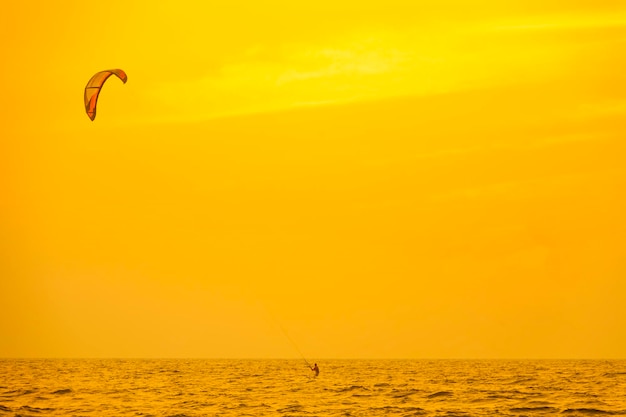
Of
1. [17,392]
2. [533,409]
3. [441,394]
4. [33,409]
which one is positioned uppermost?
[17,392]

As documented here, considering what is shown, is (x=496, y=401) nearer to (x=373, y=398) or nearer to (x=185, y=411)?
(x=373, y=398)

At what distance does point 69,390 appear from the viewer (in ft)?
176

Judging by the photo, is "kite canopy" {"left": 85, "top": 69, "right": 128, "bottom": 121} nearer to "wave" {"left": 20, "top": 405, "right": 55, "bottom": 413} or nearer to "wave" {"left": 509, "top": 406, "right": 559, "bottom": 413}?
"wave" {"left": 20, "top": 405, "right": 55, "bottom": 413}

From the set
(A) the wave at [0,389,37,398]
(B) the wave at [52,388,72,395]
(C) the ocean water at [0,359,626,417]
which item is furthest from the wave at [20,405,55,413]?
(B) the wave at [52,388,72,395]

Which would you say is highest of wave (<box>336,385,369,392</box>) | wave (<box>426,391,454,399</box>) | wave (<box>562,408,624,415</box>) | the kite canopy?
the kite canopy

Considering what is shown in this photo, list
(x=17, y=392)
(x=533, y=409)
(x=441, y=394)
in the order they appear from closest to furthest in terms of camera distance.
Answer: (x=533, y=409) < (x=17, y=392) < (x=441, y=394)

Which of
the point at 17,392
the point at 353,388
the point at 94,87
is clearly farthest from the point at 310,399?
the point at 94,87

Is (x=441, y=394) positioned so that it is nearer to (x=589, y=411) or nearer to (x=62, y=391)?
(x=589, y=411)

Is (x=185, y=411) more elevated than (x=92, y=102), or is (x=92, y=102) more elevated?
(x=92, y=102)

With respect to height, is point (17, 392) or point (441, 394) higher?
point (17, 392)

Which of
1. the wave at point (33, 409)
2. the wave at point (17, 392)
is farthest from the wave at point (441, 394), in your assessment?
the wave at point (17, 392)

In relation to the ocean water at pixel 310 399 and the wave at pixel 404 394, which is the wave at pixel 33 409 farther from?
the wave at pixel 404 394

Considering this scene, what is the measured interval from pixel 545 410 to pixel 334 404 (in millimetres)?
8782

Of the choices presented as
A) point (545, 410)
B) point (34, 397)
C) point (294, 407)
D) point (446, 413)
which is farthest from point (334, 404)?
point (34, 397)
